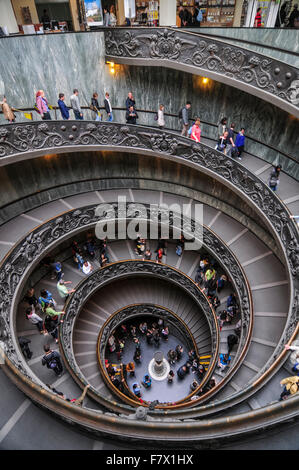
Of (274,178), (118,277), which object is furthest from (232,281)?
(118,277)

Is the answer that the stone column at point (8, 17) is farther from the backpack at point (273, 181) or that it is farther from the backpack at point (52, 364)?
the backpack at point (52, 364)

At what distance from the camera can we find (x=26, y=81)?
12.0 m

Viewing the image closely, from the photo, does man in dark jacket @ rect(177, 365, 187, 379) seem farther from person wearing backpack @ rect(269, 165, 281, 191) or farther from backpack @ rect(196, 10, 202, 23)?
backpack @ rect(196, 10, 202, 23)

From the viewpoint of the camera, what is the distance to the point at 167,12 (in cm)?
1346

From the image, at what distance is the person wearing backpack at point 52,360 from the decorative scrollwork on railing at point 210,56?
431 inches

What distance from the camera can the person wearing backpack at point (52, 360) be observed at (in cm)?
912

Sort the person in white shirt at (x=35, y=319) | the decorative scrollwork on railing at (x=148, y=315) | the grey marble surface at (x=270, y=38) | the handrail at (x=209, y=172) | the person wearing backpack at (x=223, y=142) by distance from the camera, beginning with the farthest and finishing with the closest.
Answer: the decorative scrollwork on railing at (x=148, y=315) < the person wearing backpack at (x=223, y=142) < the grey marble surface at (x=270, y=38) < the person in white shirt at (x=35, y=319) < the handrail at (x=209, y=172)

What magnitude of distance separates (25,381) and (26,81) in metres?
11.9

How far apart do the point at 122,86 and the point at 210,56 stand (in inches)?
179

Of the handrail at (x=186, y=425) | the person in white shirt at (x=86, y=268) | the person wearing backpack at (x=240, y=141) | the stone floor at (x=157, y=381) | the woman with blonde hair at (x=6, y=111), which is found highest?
the woman with blonde hair at (x=6, y=111)

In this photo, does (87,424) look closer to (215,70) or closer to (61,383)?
(61,383)

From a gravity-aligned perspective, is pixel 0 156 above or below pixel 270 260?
above

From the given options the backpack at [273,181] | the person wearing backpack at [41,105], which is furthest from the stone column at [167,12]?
the backpack at [273,181]

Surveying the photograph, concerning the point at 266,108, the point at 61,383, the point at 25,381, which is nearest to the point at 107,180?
the point at 266,108
